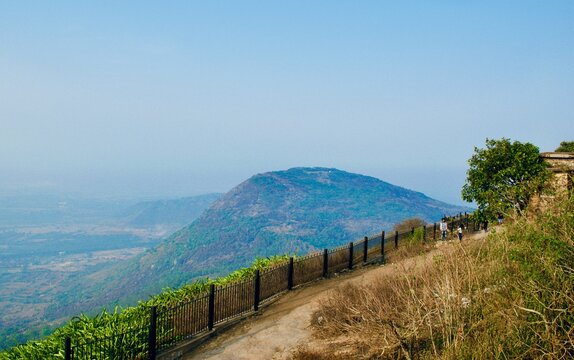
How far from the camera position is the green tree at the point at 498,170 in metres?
28.7

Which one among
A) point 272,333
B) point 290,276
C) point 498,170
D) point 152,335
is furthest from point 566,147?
point 152,335

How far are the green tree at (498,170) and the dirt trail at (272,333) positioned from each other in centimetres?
1550

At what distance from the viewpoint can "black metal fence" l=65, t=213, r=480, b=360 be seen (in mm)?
12547

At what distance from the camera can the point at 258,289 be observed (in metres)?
17.4

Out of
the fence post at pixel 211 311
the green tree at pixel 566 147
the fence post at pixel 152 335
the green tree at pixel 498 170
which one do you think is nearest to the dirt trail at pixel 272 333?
the fence post at pixel 211 311

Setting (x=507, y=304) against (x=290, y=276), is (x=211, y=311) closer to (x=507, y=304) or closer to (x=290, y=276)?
(x=290, y=276)

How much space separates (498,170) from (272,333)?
22622mm

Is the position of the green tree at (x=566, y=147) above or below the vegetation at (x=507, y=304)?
above

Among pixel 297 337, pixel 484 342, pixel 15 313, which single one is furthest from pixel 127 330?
pixel 15 313

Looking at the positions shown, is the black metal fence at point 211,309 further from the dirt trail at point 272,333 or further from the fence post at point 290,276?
the dirt trail at point 272,333

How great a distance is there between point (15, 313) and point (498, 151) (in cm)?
21590

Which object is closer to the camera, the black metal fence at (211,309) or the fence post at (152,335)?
the black metal fence at (211,309)

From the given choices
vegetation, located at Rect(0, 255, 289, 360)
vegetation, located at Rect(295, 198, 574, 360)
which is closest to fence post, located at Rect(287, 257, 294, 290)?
vegetation, located at Rect(0, 255, 289, 360)

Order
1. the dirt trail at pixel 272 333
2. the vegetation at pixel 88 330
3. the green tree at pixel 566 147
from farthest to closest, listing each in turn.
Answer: the green tree at pixel 566 147
the vegetation at pixel 88 330
the dirt trail at pixel 272 333
